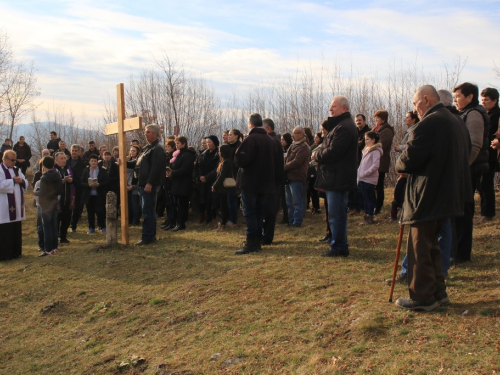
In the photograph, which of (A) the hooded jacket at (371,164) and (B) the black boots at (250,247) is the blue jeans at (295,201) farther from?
(B) the black boots at (250,247)

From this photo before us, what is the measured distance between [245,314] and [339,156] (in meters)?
2.85

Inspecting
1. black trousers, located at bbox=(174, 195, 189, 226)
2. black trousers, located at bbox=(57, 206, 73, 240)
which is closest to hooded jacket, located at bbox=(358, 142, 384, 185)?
black trousers, located at bbox=(174, 195, 189, 226)

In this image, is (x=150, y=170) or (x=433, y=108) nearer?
(x=433, y=108)

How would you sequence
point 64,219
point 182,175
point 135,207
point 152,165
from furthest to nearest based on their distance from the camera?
point 135,207
point 182,175
point 64,219
point 152,165

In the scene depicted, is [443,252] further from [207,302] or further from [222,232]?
[222,232]

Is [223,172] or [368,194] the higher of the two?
[223,172]

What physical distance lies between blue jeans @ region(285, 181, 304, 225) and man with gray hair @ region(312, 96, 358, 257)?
3.23m

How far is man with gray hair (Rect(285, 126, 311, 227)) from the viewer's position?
432 inches

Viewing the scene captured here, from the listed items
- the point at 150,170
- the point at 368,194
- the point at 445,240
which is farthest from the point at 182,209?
the point at 445,240

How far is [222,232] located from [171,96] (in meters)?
12.7

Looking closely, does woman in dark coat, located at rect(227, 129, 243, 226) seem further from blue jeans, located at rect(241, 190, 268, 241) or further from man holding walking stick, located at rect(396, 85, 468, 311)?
man holding walking stick, located at rect(396, 85, 468, 311)

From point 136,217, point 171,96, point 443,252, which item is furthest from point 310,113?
point 443,252

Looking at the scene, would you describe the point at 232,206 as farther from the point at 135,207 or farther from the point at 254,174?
the point at 254,174

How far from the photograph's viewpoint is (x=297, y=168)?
36.1ft
